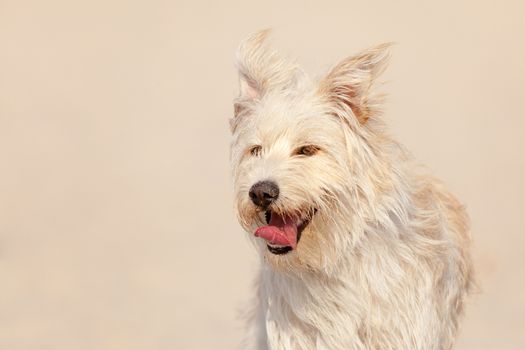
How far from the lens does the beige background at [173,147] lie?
686 centimetres

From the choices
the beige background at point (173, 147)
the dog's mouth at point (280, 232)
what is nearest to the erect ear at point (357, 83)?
the dog's mouth at point (280, 232)

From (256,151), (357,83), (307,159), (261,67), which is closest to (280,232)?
(307,159)

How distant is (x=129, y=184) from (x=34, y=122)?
4.11ft

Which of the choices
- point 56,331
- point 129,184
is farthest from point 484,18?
point 56,331

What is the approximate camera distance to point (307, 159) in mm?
4660

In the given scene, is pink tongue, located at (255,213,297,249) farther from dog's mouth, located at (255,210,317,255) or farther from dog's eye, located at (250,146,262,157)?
dog's eye, located at (250,146,262,157)

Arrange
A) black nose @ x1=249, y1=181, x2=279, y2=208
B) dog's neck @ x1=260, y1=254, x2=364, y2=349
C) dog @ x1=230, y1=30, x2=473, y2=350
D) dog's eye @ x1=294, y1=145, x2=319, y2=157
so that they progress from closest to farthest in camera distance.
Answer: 1. black nose @ x1=249, y1=181, x2=279, y2=208
2. dog @ x1=230, y1=30, x2=473, y2=350
3. dog's eye @ x1=294, y1=145, x2=319, y2=157
4. dog's neck @ x1=260, y1=254, x2=364, y2=349

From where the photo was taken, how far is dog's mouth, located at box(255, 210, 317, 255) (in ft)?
15.0

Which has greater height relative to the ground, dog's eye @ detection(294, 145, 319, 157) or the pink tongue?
dog's eye @ detection(294, 145, 319, 157)

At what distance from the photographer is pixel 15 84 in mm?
10156

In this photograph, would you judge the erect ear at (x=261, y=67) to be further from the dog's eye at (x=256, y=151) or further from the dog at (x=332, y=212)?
the dog's eye at (x=256, y=151)

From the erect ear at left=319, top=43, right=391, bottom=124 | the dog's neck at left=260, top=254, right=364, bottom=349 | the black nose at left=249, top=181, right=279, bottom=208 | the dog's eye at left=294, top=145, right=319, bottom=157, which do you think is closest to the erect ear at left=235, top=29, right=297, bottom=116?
the erect ear at left=319, top=43, right=391, bottom=124

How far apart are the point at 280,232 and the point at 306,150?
1.25 ft

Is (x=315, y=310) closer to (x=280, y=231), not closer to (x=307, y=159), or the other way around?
(x=280, y=231)
